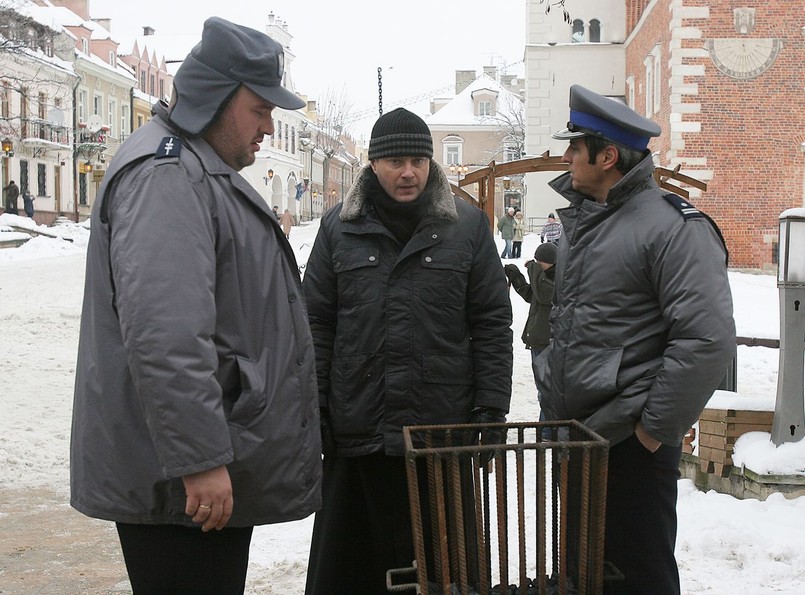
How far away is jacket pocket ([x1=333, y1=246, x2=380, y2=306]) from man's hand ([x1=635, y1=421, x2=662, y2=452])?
1066 millimetres

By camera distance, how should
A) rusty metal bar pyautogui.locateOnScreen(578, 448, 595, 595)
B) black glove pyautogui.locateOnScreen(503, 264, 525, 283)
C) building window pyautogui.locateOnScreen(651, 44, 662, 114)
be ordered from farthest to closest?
building window pyautogui.locateOnScreen(651, 44, 662, 114), black glove pyautogui.locateOnScreen(503, 264, 525, 283), rusty metal bar pyautogui.locateOnScreen(578, 448, 595, 595)

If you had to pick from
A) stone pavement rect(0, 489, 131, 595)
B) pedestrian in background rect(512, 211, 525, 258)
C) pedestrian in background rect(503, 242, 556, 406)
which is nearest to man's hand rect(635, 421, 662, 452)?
stone pavement rect(0, 489, 131, 595)

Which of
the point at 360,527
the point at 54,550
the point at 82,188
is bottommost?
the point at 54,550

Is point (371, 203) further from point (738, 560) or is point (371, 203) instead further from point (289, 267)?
point (738, 560)

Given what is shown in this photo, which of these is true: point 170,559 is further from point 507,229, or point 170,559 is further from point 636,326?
point 507,229

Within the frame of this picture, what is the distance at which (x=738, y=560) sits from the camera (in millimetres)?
4270

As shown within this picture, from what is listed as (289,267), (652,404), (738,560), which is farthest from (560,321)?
(738,560)

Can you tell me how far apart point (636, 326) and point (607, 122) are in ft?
2.11

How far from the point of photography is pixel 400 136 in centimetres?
344

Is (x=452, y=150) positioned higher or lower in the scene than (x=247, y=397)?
higher

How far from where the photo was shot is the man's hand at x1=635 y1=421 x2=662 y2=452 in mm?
2873

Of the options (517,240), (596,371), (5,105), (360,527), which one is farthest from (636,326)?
(5,105)

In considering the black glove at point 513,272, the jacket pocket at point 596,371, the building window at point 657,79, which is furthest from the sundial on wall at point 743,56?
the jacket pocket at point 596,371

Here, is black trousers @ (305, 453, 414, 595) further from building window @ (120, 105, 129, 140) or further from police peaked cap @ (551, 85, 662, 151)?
building window @ (120, 105, 129, 140)
